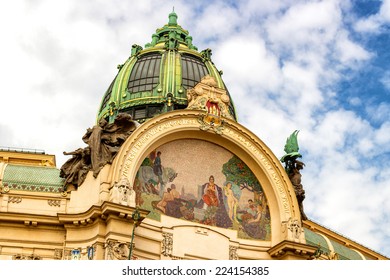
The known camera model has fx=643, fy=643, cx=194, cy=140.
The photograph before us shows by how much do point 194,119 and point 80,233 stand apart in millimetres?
6371

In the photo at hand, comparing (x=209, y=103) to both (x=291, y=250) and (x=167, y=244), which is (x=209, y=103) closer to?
(x=167, y=244)

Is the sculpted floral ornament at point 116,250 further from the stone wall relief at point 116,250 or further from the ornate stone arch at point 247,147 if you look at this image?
the ornate stone arch at point 247,147

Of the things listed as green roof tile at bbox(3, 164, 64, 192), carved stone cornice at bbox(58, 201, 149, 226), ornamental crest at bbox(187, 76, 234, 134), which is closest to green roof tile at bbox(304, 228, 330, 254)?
ornamental crest at bbox(187, 76, 234, 134)

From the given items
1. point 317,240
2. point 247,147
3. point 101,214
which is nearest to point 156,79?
point 247,147

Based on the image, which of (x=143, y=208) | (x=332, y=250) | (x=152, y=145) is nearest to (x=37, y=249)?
(x=143, y=208)

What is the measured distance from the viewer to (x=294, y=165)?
2728 cm

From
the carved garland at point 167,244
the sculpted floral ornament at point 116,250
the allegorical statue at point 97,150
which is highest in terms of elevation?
the allegorical statue at point 97,150

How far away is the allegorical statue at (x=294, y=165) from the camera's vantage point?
26562mm

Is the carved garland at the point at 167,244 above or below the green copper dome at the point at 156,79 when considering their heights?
below

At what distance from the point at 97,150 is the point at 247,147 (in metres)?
6.28

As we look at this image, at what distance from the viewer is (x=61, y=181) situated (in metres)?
24.4

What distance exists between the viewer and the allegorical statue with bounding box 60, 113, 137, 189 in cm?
2355

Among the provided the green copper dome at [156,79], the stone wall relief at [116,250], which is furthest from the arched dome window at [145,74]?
the stone wall relief at [116,250]

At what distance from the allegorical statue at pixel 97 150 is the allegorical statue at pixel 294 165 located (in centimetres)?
700
